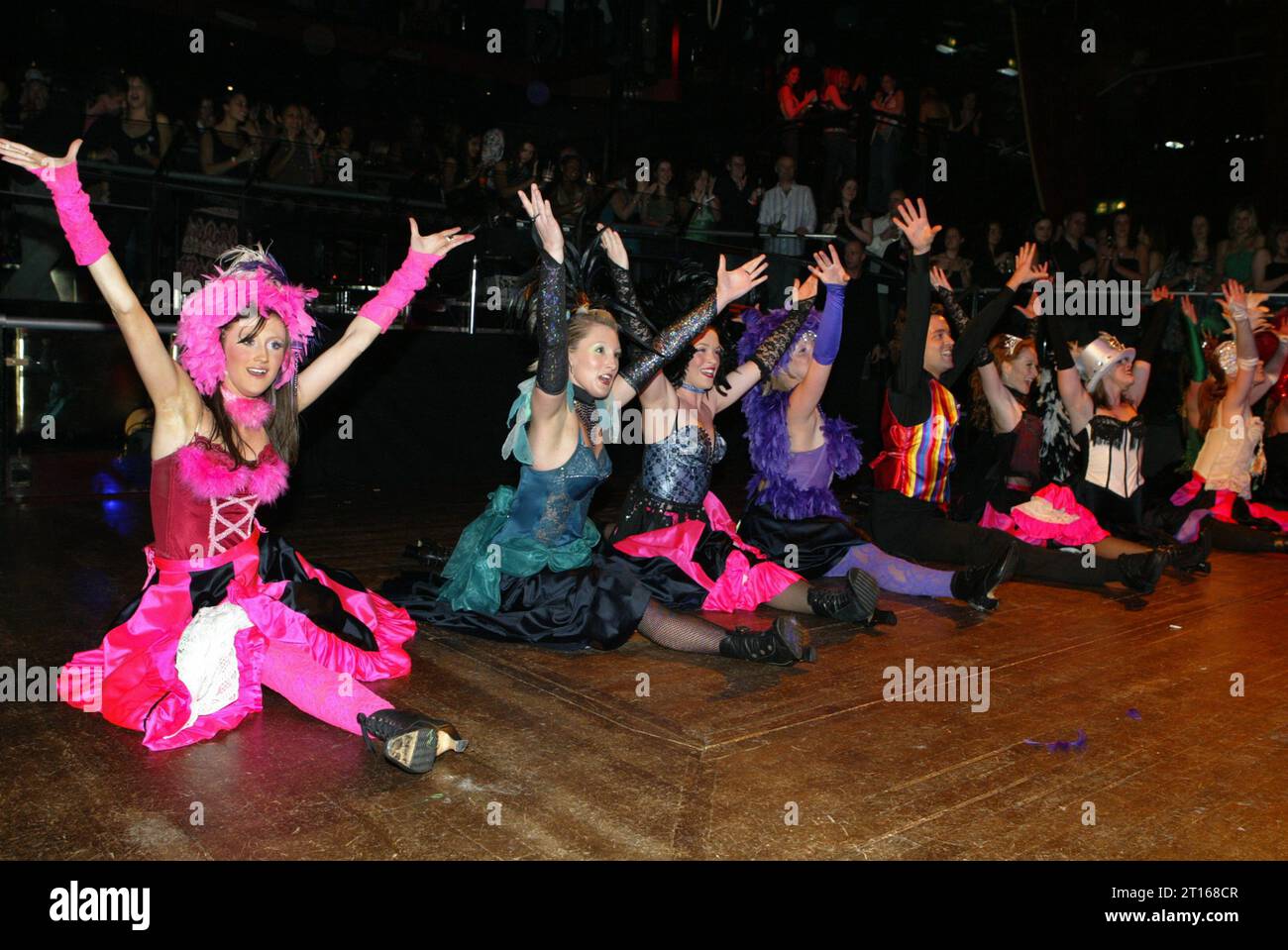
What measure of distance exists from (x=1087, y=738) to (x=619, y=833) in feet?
5.17

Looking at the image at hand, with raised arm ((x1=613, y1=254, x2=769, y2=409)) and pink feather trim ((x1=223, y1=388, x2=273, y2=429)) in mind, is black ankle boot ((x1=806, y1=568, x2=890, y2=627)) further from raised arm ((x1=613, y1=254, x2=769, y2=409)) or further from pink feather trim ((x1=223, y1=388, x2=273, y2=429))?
pink feather trim ((x1=223, y1=388, x2=273, y2=429))

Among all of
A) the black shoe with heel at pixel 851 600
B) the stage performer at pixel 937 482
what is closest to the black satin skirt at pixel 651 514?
the black shoe with heel at pixel 851 600

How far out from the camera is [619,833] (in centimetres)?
231

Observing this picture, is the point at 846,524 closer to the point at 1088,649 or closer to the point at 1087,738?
the point at 1088,649

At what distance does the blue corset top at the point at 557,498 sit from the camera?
3.84m

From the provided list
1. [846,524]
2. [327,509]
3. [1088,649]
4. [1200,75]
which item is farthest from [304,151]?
[1200,75]

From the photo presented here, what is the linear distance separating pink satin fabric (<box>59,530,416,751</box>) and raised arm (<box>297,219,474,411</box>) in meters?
0.55

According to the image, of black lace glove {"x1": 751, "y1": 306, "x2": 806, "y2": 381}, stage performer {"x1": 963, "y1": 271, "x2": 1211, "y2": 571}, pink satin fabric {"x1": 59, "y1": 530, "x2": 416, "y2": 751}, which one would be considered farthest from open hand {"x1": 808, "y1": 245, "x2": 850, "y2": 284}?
pink satin fabric {"x1": 59, "y1": 530, "x2": 416, "y2": 751}

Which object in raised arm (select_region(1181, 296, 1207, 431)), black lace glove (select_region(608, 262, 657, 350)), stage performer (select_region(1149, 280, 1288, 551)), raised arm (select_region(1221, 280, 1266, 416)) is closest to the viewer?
black lace glove (select_region(608, 262, 657, 350))

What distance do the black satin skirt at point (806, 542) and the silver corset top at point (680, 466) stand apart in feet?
1.88

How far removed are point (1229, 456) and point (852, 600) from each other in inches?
159

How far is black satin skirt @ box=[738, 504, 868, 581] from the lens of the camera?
4707 mm

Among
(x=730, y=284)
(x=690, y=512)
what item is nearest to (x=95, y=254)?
(x=730, y=284)

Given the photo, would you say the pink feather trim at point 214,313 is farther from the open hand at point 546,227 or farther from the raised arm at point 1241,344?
the raised arm at point 1241,344
